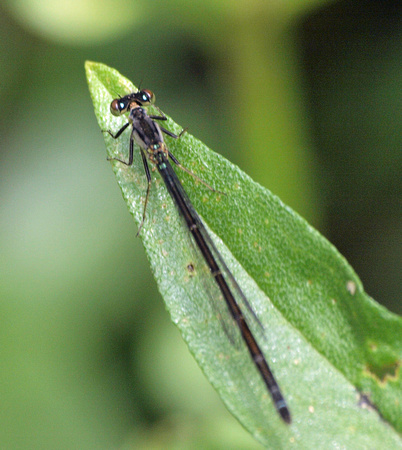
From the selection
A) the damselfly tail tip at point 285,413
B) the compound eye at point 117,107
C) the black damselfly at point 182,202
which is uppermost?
the compound eye at point 117,107

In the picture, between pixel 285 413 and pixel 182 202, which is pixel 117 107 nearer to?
pixel 182 202

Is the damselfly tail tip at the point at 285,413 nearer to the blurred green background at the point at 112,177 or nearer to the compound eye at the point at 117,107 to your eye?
the blurred green background at the point at 112,177

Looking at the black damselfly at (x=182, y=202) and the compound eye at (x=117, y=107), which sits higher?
the compound eye at (x=117, y=107)

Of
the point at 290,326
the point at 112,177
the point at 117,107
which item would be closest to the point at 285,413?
the point at 290,326

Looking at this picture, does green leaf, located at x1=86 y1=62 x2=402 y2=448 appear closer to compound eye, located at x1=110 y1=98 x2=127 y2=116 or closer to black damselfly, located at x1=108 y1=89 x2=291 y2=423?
black damselfly, located at x1=108 y1=89 x2=291 y2=423

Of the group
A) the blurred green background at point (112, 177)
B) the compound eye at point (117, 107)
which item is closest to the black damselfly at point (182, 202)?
the compound eye at point (117, 107)

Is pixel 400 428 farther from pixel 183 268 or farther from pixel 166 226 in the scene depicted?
pixel 166 226

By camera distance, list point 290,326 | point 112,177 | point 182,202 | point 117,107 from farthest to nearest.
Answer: point 112,177 → point 117,107 → point 182,202 → point 290,326

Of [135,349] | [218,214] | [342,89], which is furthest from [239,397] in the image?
[342,89]
